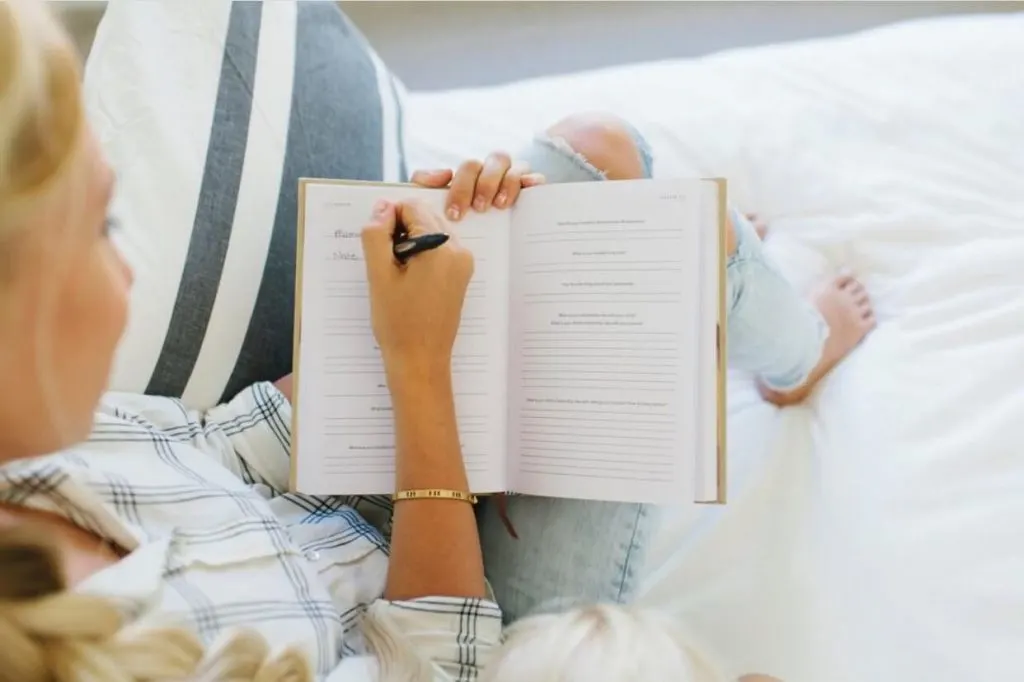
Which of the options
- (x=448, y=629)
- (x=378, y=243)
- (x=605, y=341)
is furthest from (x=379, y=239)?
(x=448, y=629)

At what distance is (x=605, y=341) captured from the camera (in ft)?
2.48

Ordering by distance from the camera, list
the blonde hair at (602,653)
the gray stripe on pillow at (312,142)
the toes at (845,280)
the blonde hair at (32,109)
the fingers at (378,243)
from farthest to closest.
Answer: the toes at (845,280) → the gray stripe on pillow at (312,142) → the fingers at (378,243) → the blonde hair at (602,653) → the blonde hair at (32,109)

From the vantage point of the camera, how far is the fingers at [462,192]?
0.78 m

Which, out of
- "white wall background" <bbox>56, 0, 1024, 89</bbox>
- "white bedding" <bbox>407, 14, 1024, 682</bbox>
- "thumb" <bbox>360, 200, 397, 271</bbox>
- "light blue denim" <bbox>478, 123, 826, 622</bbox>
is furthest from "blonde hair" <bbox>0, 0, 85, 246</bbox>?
"white wall background" <bbox>56, 0, 1024, 89</bbox>

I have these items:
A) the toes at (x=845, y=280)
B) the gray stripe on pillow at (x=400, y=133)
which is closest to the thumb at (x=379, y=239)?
the gray stripe on pillow at (x=400, y=133)

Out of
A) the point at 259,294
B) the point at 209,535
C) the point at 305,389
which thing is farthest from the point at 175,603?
the point at 259,294

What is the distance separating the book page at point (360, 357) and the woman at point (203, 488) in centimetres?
2

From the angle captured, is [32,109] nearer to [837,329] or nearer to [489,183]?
[489,183]

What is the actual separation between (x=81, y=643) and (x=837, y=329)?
0.78 meters

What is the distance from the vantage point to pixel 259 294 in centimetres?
86

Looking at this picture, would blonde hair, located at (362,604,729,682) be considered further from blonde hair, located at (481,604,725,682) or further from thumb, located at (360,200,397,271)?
thumb, located at (360,200,397,271)

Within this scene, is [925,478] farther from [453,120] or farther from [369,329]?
[453,120]

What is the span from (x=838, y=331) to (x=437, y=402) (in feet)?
1.53

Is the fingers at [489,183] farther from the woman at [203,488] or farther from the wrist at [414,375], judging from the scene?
the wrist at [414,375]
